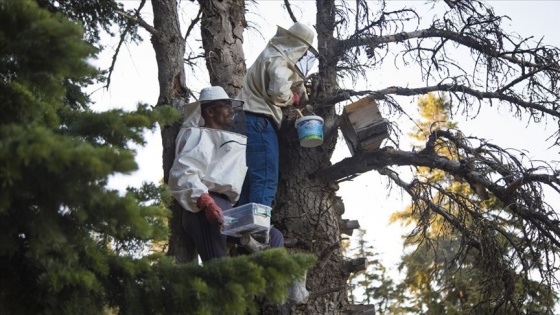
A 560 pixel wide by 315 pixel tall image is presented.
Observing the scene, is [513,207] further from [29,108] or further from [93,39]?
[29,108]

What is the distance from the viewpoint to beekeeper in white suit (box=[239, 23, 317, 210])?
597 cm

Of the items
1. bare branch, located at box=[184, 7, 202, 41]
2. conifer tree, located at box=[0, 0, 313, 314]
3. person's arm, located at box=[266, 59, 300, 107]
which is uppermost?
bare branch, located at box=[184, 7, 202, 41]

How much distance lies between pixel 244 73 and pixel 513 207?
2684mm

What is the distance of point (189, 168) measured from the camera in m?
5.27

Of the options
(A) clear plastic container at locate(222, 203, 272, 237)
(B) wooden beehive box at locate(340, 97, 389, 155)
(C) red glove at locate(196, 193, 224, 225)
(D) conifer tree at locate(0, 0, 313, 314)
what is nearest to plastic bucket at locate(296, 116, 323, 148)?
(B) wooden beehive box at locate(340, 97, 389, 155)

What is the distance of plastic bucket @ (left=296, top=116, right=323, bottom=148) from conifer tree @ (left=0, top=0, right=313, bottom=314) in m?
2.41

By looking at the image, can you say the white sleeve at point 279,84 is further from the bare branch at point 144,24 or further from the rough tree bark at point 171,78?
the bare branch at point 144,24

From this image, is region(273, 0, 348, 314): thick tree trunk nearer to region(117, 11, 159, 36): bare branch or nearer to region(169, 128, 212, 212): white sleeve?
region(169, 128, 212, 212): white sleeve

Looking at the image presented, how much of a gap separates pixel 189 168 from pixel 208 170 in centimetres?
22

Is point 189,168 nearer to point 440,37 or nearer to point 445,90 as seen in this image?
point 445,90

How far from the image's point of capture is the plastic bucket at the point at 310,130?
19.9 feet

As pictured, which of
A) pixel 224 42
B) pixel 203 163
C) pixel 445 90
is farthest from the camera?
pixel 224 42

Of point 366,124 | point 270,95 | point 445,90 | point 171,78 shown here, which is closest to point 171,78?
point 171,78

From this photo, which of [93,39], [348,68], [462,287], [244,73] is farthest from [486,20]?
[462,287]
